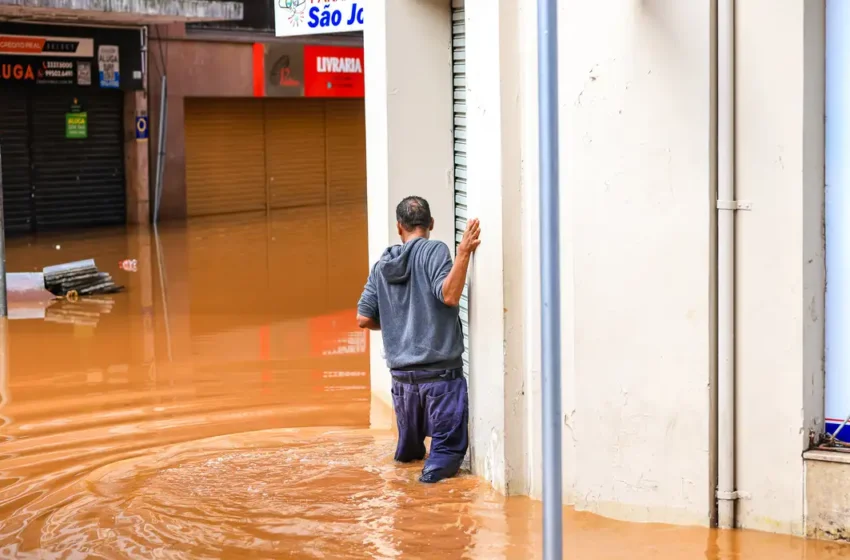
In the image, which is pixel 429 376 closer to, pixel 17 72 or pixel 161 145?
pixel 17 72

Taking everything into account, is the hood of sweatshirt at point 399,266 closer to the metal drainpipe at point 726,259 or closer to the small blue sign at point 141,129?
the metal drainpipe at point 726,259

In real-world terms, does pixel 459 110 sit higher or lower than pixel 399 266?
higher

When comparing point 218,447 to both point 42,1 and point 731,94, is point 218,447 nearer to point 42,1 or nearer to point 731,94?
point 731,94

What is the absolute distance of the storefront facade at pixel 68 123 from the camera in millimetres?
20859

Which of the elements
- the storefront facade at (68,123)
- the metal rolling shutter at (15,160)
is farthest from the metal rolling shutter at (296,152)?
the metal rolling shutter at (15,160)

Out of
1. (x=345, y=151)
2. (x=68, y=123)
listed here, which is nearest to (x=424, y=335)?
(x=68, y=123)

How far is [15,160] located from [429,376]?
53.0 feet

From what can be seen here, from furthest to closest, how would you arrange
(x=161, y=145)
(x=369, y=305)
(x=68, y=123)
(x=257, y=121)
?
(x=257, y=121), (x=161, y=145), (x=68, y=123), (x=369, y=305)

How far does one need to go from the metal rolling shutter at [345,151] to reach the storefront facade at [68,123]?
17.4ft

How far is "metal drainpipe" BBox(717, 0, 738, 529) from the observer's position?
5340mm

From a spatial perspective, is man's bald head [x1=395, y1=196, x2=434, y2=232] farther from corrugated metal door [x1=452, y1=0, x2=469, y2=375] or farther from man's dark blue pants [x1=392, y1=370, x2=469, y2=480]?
corrugated metal door [x1=452, y1=0, x2=469, y2=375]

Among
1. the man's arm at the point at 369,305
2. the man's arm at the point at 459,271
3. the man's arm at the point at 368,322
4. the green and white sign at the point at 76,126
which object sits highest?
the green and white sign at the point at 76,126

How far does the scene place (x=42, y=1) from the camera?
18.5m

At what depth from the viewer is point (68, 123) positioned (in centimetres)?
2169
